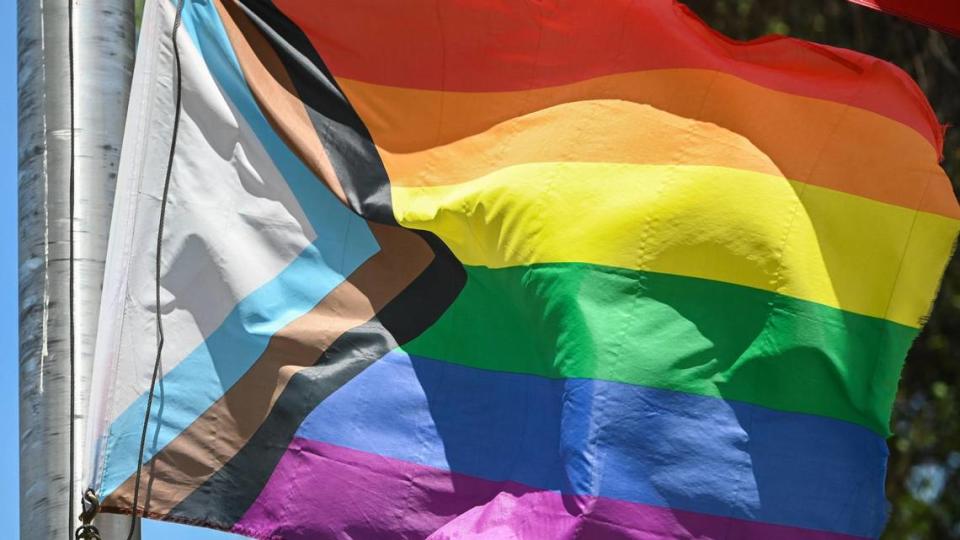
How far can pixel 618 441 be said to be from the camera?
147 inches

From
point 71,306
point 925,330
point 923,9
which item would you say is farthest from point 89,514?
point 925,330

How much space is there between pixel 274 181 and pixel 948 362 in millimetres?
3988

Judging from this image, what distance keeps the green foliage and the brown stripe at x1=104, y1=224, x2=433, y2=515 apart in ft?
10.9

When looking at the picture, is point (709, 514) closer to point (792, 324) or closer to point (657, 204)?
point (792, 324)

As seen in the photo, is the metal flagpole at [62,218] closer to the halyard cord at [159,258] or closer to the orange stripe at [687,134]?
the halyard cord at [159,258]

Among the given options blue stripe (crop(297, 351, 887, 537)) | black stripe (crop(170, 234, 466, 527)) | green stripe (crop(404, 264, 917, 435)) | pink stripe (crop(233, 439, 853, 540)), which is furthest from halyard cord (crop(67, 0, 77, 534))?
green stripe (crop(404, 264, 917, 435))

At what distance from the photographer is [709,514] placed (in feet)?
12.1

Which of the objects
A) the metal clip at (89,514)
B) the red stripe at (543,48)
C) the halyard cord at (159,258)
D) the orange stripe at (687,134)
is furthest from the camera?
the red stripe at (543,48)

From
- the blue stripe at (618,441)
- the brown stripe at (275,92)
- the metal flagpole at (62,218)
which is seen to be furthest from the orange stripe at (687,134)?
the metal flagpole at (62,218)

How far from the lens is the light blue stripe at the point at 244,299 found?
361 cm

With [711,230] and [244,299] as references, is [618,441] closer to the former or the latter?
[711,230]

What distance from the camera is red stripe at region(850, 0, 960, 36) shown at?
4.43 meters

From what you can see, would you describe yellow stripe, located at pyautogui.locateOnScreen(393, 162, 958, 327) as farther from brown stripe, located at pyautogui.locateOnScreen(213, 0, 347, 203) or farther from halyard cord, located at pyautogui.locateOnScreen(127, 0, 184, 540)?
halyard cord, located at pyautogui.locateOnScreen(127, 0, 184, 540)

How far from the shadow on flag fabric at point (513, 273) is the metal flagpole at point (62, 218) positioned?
0.20 ft
